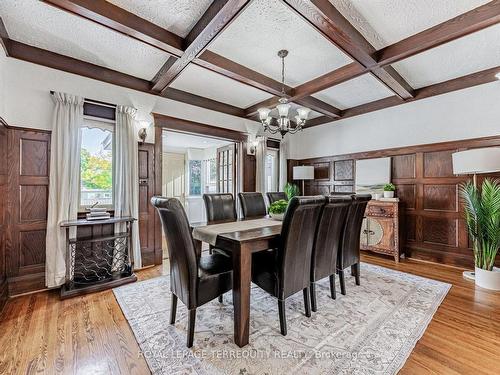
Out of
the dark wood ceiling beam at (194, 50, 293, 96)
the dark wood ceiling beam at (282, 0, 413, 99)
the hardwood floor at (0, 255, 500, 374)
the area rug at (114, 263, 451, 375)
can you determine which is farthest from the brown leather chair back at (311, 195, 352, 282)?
the dark wood ceiling beam at (194, 50, 293, 96)

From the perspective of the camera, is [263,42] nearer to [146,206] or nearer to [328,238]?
[328,238]

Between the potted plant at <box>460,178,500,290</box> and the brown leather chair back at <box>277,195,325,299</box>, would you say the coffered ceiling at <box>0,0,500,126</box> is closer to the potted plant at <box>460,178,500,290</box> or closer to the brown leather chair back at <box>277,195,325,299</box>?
the brown leather chair back at <box>277,195,325,299</box>

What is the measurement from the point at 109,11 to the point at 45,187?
2.05 meters

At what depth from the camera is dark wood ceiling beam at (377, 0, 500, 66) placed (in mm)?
2021

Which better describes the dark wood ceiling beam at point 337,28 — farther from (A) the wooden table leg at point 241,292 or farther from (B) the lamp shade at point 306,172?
(B) the lamp shade at point 306,172


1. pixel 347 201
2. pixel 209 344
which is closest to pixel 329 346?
pixel 209 344

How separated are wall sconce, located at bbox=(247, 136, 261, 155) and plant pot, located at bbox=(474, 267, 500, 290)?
3820 millimetres

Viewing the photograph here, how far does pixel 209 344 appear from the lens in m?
1.76

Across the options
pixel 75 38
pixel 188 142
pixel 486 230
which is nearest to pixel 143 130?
pixel 75 38

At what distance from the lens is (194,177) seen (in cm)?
700

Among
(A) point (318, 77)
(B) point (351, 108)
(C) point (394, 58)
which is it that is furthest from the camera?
(B) point (351, 108)

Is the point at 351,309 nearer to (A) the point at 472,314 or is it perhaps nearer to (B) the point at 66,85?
(A) the point at 472,314

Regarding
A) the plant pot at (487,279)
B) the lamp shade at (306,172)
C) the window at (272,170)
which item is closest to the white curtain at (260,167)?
the window at (272,170)

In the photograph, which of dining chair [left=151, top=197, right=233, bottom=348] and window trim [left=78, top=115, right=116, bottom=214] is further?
window trim [left=78, top=115, right=116, bottom=214]
